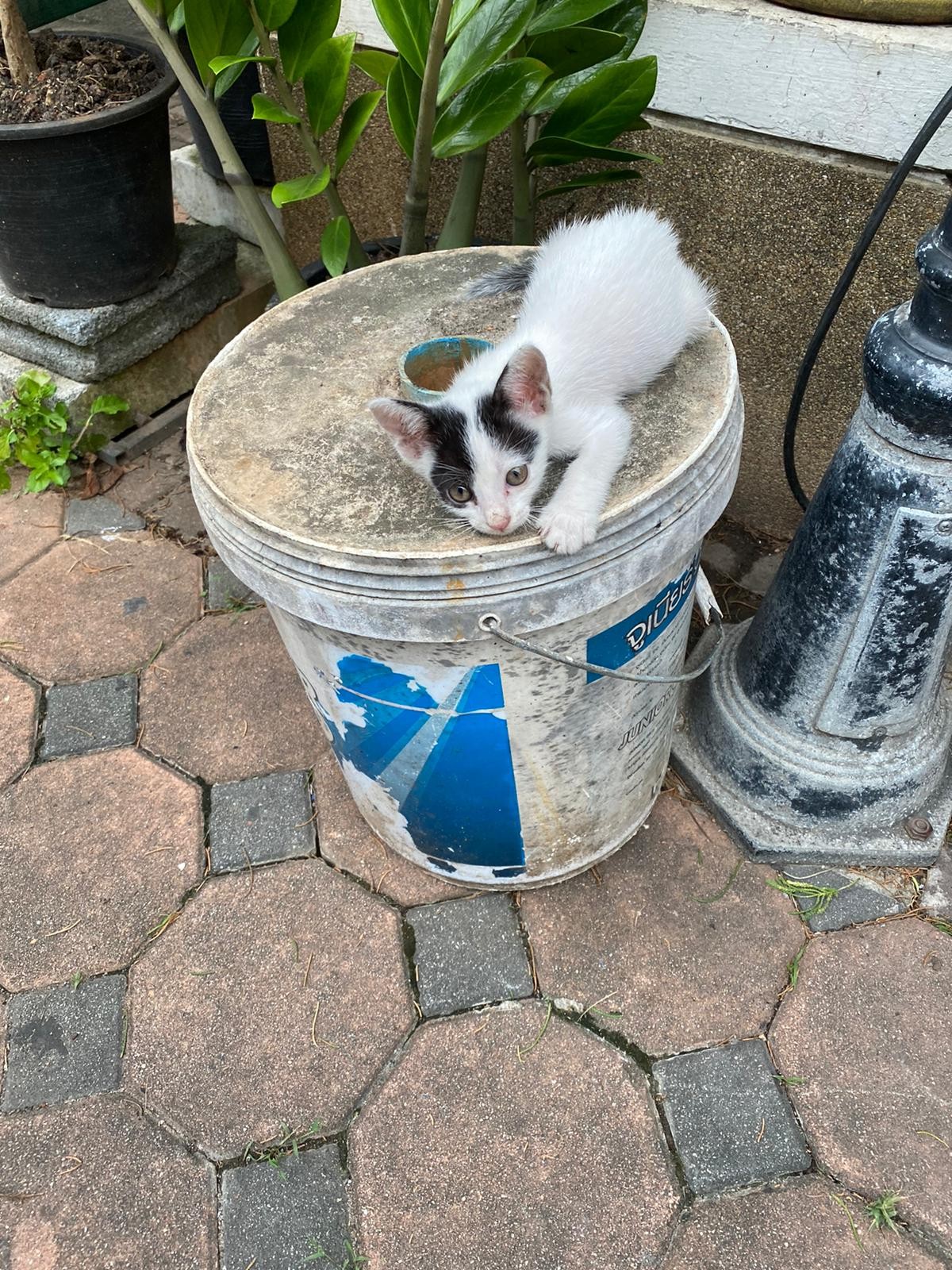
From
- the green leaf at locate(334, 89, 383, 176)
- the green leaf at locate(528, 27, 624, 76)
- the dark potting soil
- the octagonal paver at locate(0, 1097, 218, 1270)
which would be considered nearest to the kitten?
the green leaf at locate(528, 27, 624, 76)

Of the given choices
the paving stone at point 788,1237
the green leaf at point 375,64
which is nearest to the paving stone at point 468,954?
the paving stone at point 788,1237

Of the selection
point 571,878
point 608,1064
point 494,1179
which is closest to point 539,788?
point 571,878

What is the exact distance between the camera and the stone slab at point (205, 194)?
3129 millimetres

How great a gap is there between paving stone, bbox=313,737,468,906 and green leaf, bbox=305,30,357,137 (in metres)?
1.43

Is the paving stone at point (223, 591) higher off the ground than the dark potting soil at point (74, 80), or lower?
lower

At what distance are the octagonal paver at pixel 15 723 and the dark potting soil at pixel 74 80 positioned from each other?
1.44m

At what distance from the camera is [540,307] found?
4.83 feet

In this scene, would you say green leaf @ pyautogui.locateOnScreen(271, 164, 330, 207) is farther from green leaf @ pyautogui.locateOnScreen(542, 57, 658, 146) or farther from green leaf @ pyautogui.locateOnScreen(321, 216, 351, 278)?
green leaf @ pyautogui.locateOnScreen(542, 57, 658, 146)

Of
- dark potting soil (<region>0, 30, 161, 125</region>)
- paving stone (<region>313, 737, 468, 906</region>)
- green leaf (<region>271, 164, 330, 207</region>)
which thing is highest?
green leaf (<region>271, 164, 330, 207</region>)

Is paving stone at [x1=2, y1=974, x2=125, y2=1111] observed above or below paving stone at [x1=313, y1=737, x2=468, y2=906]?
below

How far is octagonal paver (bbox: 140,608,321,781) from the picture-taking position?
207 centimetres

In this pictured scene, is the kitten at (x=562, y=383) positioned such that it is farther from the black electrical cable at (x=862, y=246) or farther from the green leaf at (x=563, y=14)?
the green leaf at (x=563, y=14)

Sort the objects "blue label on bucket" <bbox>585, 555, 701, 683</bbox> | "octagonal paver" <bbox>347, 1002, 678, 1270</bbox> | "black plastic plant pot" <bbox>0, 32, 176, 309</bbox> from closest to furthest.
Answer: "blue label on bucket" <bbox>585, 555, 701, 683</bbox> < "octagonal paver" <bbox>347, 1002, 678, 1270</bbox> < "black plastic plant pot" <bbox>0, 32, 176, 309</bbox>

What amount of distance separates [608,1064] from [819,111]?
6.32 ft
